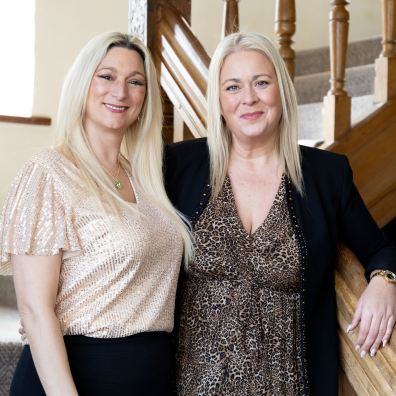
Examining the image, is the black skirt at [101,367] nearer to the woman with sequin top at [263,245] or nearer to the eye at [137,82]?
the woman with sequin top at [263,245]

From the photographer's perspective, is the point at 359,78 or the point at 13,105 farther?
the point at 13,105

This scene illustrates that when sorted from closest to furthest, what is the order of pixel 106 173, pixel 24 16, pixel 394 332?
pixel 394 332
pixel 106 173
pixel 24 16

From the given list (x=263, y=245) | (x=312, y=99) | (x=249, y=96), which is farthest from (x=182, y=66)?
(x=312, y=99)

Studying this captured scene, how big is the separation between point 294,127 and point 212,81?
0.26 metres

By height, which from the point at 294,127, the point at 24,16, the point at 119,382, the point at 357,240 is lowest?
the point at 119,382

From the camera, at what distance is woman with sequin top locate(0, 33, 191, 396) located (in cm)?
174

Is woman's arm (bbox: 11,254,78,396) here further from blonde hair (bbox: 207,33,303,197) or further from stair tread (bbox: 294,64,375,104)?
stair tread (bbox: 294,64,375,104)

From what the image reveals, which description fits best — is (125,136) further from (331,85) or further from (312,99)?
(312,99)

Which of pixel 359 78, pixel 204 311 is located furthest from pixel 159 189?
pixel 359 78

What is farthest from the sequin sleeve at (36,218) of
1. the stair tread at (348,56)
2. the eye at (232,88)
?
the stair tread at (348,56)

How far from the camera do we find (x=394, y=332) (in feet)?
5.90

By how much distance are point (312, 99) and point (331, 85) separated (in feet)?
3.83

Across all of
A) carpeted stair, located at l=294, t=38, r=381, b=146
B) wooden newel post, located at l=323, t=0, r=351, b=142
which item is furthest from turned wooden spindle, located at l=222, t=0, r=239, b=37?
carpeted stair, located at l=294, t=38, r=381, b=146

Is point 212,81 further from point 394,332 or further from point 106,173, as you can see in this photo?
point 394,332
